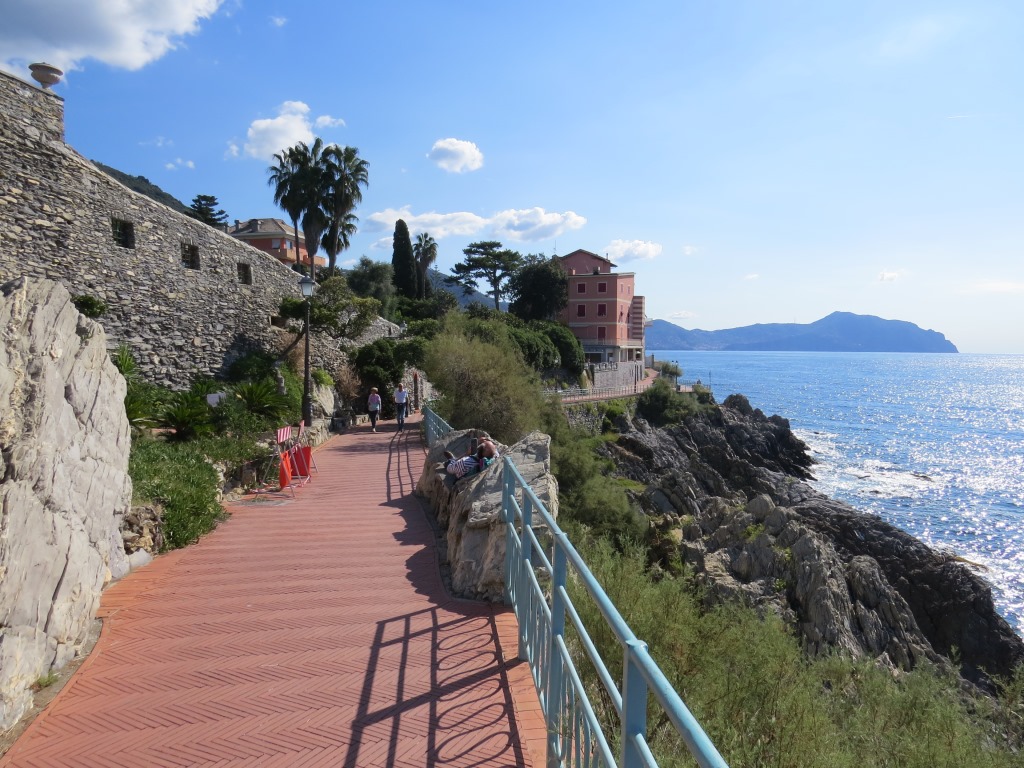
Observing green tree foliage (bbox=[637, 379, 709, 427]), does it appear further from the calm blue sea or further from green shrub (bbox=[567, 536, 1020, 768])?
green shrub (bbox=[567, 536, 1020, 768])

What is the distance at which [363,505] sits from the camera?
30.9ft

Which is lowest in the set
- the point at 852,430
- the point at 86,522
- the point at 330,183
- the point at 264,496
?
the point at 852,430

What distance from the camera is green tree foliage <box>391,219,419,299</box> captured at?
51.9m

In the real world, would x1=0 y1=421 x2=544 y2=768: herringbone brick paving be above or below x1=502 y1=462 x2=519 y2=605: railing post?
below

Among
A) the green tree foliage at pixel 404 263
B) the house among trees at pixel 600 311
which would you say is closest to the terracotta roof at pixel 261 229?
the green tree foliage at pixel 404 263

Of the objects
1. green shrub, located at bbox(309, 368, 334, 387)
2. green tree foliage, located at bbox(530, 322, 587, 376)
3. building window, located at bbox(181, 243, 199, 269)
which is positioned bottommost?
green shrub, located at bbox(309, 368, 334, 387)

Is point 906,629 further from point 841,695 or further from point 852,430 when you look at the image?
point 852,430

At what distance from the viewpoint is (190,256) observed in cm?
1878

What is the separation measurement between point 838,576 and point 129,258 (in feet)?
62.7

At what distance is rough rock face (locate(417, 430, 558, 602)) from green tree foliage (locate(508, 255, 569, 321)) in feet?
152

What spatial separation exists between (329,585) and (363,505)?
363cm

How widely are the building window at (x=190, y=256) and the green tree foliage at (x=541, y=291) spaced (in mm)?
36804

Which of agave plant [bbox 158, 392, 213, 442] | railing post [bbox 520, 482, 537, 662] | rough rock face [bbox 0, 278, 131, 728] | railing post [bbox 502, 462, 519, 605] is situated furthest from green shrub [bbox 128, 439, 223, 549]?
railing post [bbox 520, 482, 537, 662]

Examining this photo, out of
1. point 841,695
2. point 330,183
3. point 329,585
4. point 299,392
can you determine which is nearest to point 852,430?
point 330,183
